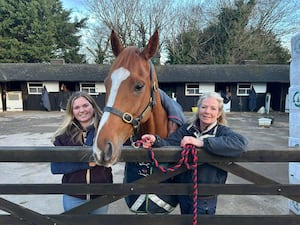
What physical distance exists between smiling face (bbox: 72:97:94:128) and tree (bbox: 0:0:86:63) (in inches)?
1188

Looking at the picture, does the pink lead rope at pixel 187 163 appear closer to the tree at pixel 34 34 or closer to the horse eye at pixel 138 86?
the horse eye at pixel 138 86

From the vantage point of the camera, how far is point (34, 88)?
69.7ft

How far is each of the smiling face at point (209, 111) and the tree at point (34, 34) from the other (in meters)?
31.0

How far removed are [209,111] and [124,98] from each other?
0.71 meters

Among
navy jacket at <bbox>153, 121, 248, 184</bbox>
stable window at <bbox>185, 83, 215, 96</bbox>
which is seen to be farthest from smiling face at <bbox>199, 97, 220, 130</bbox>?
stable window at <bbox>185, 83, 215, 96</bbox>

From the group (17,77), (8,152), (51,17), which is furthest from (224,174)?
(51,17)

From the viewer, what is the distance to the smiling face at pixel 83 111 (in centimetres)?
227

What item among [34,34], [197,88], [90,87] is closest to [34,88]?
[90,87]

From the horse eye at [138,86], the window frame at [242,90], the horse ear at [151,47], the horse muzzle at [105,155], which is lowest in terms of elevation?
the horse muzzle at [105,155]

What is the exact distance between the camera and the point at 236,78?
20.9 metres

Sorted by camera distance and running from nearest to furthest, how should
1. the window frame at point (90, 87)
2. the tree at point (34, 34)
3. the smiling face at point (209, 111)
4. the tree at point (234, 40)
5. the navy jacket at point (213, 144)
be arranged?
the navy jacket at point (213, 144) → the smiling face at point (209, 111) → the window frame at point (90, 87) → the tree at point (234, 40) → the tree at point (34, 34)

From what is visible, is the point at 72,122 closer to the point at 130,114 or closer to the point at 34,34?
the point at 130,114

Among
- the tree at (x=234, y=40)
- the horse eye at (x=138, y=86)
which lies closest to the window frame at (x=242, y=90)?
the tree at (x=234, y=40)

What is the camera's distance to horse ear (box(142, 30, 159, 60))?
1.78 metres
